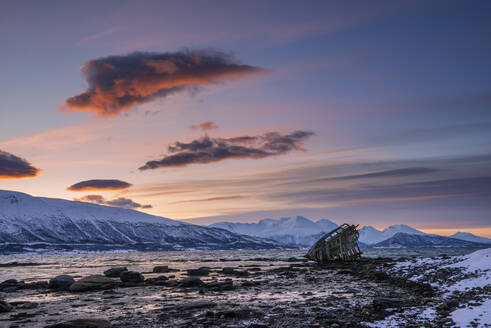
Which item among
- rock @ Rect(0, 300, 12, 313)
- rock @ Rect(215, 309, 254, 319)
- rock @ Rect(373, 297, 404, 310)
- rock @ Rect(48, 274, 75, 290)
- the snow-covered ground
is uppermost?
the snow-covered ground

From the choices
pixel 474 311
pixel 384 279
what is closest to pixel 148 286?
pixel 384 279

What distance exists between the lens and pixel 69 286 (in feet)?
109

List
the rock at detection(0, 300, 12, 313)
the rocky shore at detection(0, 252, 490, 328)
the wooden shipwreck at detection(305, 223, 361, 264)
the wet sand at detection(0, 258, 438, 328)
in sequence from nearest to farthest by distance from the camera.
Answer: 1. the rocky shore at detection(0, 252, 490, 328)
2. the wet sand at detection(0, 258, 438, 328)
3. the rock at detection(0, 300, 12, 313)
4. the wooden shipwreck at detection(305, 223, 361, 264)

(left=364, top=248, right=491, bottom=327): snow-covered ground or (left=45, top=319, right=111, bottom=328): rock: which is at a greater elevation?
(left=364, top=248, right=491, bottom=327): snow-covered ground

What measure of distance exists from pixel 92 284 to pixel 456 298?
27847 mm

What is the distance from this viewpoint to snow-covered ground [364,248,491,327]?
1366 cm

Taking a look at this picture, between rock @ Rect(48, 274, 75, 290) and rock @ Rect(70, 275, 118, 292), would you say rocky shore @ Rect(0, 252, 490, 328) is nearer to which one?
rock @ Rect(70, 275, 118, 292)

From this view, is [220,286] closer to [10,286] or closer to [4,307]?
[4,307]

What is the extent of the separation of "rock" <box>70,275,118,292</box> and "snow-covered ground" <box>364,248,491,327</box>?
25.1 meters

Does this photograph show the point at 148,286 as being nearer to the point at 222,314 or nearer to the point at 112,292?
the point at 112,292

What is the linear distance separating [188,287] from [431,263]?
20259mm

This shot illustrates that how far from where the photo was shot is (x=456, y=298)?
1702 centimetres

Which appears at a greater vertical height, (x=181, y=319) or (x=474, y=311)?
(x=474, y=311)

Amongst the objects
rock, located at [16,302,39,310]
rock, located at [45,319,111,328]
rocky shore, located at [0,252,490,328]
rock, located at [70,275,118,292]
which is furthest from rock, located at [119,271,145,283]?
rock, located at [45,319,111,328]
